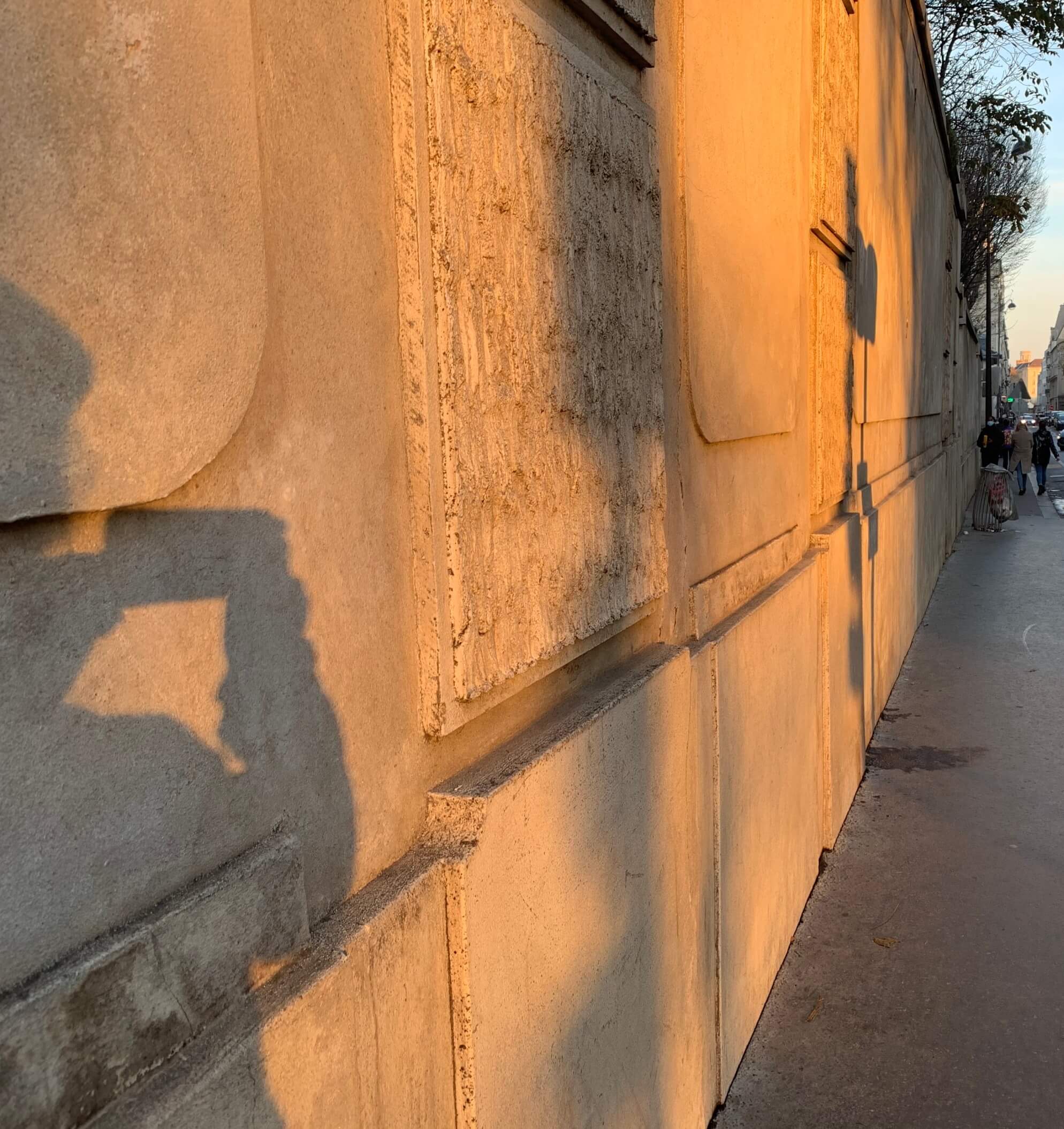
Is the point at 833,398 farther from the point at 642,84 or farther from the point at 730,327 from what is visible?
the point at 642,84

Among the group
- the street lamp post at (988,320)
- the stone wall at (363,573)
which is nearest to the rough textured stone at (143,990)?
the stone wall at (363,573)

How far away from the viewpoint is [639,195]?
2.54m

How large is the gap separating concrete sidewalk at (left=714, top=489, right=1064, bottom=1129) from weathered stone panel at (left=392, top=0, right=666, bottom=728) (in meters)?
1.89

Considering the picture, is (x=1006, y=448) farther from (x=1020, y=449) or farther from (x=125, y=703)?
(x=125, y=703)

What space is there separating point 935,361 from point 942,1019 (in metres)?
12.5

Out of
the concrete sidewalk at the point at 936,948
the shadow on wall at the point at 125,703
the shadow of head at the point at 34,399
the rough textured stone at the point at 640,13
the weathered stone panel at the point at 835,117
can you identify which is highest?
the weathered stone panel at the point at 835,117

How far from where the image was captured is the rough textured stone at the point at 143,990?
97 cm

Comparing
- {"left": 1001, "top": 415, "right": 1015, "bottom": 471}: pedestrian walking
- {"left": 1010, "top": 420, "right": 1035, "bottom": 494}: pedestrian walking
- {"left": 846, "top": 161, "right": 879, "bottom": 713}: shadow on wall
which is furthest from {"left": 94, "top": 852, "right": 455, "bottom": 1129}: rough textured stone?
{"left": 1001, "top": 415, "right": 1015, "bottom": 471}: pedestrian walking

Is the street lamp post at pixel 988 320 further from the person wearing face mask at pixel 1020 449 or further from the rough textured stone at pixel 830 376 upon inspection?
the rough textured stone at pixel 830 376

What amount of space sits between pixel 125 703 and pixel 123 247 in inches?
17.0

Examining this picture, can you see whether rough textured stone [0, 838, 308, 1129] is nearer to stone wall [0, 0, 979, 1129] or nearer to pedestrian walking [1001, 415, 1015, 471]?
stone wall [0, 0, 979, 1129]

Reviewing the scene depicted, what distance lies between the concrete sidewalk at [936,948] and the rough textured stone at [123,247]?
287cm

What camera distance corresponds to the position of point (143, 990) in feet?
3.61

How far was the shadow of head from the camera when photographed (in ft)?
3.12
